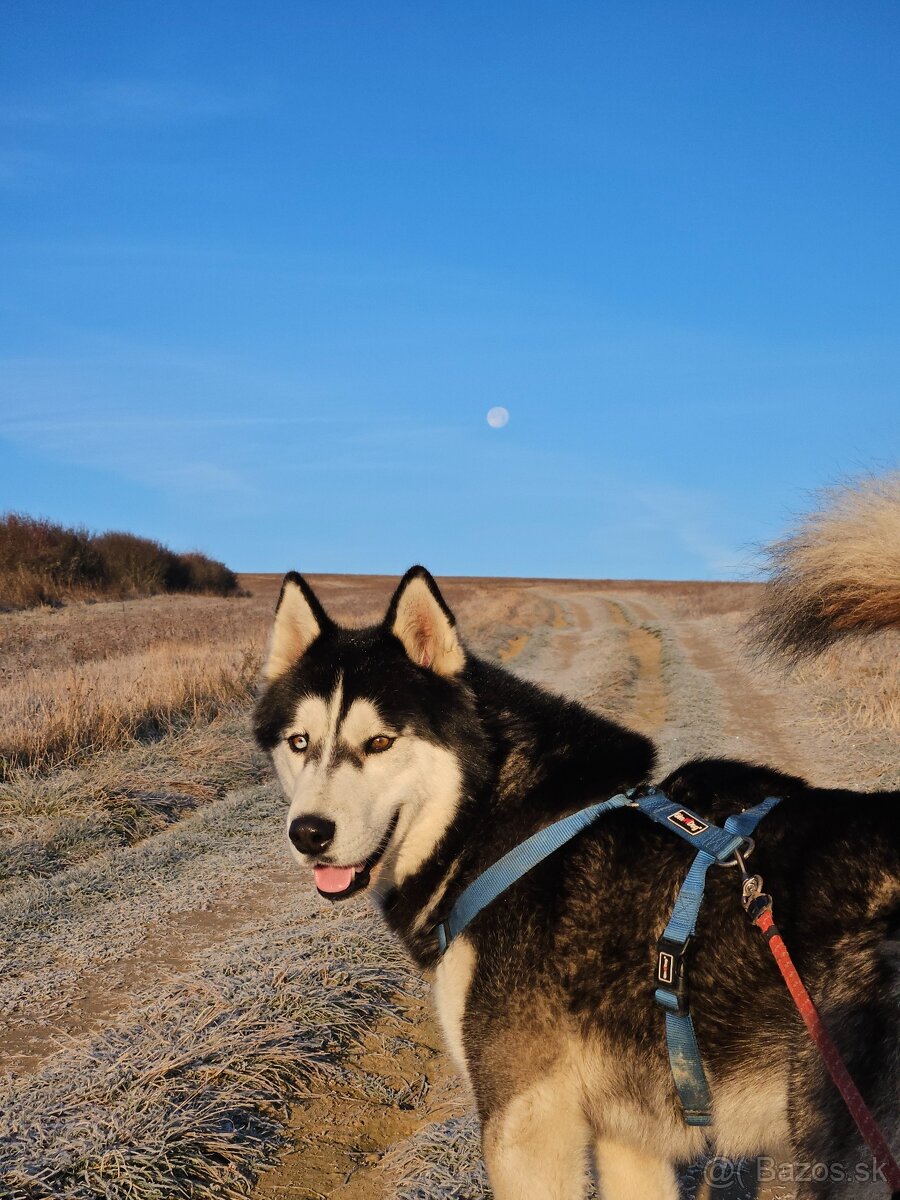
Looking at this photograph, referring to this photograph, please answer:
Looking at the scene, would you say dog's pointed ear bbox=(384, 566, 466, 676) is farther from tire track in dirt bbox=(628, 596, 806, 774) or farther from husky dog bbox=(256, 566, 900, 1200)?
tire track in dirt bbox=(628, 596, 806, 774)

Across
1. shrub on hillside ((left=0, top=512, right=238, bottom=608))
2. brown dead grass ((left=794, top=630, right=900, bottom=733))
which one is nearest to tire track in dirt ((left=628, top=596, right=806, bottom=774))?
brown dead grass ((left=794, top=630, right=900, bottom=733))

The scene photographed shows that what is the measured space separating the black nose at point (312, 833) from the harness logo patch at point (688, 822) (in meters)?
1.15

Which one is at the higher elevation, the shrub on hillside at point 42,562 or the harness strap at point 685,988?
the shrub on hillside at point 42,562

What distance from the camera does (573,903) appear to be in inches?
110

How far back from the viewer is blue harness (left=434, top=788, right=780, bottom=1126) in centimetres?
245

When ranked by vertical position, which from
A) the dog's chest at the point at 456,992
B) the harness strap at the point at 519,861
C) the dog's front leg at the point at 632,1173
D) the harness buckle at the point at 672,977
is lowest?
the dog's front leg at the point at 632,1173

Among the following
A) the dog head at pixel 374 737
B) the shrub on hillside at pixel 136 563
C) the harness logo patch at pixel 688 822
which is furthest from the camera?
the shrub on hillside at pixel 136 563

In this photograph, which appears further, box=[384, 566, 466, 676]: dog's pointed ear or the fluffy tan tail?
box=[384, 566, 466, 676]: dog's pointed ear

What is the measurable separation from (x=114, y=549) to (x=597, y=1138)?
4356 centimetres

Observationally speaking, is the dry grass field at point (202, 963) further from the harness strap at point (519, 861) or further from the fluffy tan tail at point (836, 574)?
the harness strap at point (519, 861)

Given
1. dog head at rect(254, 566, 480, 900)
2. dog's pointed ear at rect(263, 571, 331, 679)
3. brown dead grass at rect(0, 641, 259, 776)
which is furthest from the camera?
brown dead grass at rect(0, 641, 259, 776)

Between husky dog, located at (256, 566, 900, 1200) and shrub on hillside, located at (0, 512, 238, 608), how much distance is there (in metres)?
33.1

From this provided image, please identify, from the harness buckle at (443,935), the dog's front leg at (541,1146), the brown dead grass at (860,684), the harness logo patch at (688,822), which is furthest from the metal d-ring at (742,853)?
the brown dead grass at (860,684)

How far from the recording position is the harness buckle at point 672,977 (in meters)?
2.46
